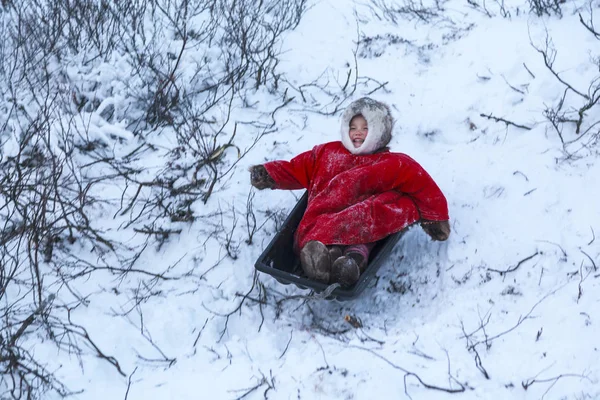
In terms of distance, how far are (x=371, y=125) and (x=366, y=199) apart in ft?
1.40

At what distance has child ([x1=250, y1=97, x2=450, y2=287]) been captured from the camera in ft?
11.5

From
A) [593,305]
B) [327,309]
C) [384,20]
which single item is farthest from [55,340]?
[384,20]

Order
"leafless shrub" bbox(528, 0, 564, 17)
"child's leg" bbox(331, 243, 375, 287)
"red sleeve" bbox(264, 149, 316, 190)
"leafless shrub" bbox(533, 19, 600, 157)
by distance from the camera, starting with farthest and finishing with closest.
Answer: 1. "leafless shrub" bbox(528, 0, 564, 17)
2. "leafless shrub" bbox(533, 19, 600, 157)
3. "red sleeve" bbox(264, 149, 316, 190)
4. "child's leg" bbox(331, 243, 375, 287)

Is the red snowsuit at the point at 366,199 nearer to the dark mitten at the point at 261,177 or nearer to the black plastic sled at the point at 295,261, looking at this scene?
the black plastic sled at the point at 295,261

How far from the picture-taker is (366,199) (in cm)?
371

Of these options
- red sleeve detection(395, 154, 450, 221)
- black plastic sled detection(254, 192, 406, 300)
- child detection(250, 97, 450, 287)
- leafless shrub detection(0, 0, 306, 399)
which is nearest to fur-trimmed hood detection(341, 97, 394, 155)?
child detection(250, 97, 450, 287)

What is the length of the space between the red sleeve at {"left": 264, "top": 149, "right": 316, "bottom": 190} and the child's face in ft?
0.93

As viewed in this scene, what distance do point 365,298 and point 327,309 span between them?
0.75 ft

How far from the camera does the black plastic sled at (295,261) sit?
3.41 m

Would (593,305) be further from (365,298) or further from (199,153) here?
(199,153)

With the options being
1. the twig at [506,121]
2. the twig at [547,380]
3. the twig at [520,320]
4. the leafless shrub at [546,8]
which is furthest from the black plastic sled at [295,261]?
the leafless shrub at [546,8]

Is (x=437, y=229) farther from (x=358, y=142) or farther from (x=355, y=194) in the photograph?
(x=358, y=142)

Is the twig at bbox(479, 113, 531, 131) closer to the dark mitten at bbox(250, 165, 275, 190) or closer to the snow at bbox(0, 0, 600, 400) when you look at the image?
the snow at bbox(0, 0, 600, 400)

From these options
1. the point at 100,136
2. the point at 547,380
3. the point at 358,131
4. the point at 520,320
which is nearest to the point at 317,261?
→ the point at 358,131
